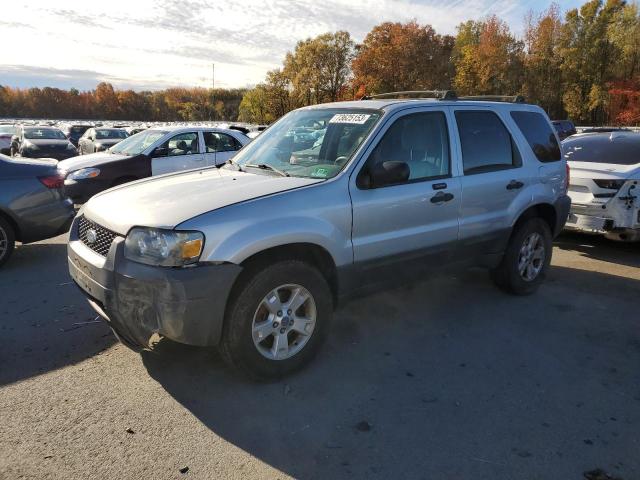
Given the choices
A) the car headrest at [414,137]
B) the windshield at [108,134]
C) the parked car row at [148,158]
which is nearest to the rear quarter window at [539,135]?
the car headrest at [414,137]

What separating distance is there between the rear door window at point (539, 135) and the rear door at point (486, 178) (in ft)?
0.90

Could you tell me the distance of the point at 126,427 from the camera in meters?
2.96

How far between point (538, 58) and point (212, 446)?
2221 inches

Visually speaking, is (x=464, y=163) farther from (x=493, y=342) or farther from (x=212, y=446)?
(x=212, y=446)

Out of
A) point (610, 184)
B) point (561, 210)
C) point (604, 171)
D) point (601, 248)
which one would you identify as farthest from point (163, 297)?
point (601, 248)

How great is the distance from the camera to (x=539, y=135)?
530 centimetres

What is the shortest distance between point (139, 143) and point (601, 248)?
868 cm

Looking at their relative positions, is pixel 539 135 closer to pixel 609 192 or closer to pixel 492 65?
pixel 609 192

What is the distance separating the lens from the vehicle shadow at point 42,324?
3.73m

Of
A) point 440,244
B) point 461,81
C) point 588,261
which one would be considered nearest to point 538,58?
point 461,81

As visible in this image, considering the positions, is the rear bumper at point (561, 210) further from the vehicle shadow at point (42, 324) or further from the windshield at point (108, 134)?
the windshield at point (108, 134)

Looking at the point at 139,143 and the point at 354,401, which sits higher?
the point at 139,143

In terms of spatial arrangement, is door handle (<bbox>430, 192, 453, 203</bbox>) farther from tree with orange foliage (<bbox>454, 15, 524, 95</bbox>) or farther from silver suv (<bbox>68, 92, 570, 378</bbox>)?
tree with orange foliage (<bbox>454, 15, 524, 95</bbox>)

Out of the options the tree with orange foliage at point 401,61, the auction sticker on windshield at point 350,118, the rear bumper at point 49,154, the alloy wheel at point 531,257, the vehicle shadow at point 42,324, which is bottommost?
the vehicle shadow at point 42,324
